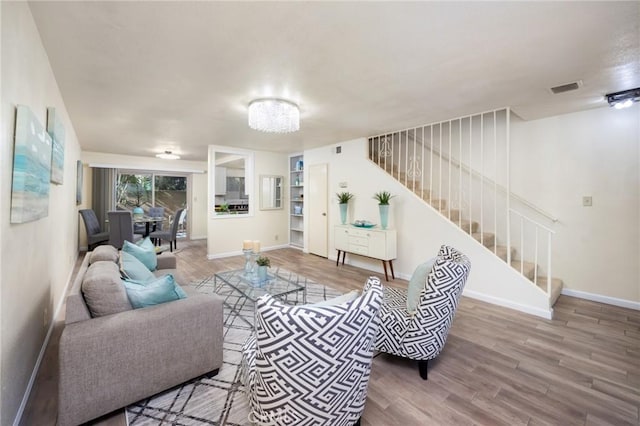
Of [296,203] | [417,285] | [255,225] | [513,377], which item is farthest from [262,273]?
[296,203]

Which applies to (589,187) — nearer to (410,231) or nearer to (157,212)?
(410,231)

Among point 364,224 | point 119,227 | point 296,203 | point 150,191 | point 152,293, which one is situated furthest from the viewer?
point 150,191

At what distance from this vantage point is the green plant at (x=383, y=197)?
14.1 feet

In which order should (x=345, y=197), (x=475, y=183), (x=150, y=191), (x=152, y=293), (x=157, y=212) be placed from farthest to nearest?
(x=150, y=191) → (x=157, y=212) → (x=345, y=197) → (x=475, y=183) → (x=152, y=293)

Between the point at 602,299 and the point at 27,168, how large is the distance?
18.5 feet

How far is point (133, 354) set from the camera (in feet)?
5.18

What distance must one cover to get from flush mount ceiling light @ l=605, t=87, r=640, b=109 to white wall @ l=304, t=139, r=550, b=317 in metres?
2.04

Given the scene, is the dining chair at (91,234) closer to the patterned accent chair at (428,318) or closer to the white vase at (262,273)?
the white vase at (262,273)

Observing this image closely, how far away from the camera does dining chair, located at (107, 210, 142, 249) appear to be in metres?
5.07

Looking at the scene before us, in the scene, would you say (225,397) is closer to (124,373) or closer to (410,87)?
(124,373)

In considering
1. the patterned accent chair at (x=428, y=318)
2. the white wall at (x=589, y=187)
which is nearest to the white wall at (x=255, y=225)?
the patterned accent chair at (x=428, y=318)

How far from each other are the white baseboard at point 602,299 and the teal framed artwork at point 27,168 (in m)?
5.52

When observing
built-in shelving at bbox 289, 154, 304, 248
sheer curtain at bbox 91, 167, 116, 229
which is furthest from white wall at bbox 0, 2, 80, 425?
sheer curtain at bbox 91, 167, 116, 229

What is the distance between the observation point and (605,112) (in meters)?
3.27
